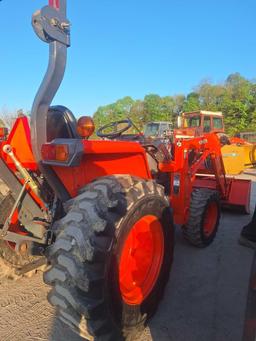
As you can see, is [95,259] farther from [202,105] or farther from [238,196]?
[202,105]

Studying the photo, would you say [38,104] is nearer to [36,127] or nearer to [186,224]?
[36,127]

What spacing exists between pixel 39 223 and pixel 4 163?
21.5 inches

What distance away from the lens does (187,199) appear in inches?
137

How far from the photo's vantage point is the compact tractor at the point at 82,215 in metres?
1.55

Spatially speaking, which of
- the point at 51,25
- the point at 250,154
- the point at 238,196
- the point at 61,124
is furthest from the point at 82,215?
the point at 250,154

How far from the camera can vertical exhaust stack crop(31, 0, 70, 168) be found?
5.73 feet

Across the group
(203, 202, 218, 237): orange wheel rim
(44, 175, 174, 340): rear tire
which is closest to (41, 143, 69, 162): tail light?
(44, 175, 174, 340): rear tire

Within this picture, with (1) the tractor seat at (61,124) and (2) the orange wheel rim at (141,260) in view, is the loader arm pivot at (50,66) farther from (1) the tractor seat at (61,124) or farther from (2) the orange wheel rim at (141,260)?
(2) the orange wheel rim at (141,260)

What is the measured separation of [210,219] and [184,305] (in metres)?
1.63

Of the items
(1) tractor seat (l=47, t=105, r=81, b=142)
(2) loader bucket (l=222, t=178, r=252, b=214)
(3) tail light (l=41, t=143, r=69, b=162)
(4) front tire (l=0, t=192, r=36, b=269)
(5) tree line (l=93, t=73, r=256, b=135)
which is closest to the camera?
(3) tail light (l=41, t=143, r=69, b=162)

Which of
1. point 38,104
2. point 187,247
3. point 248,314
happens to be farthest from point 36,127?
point 187,247

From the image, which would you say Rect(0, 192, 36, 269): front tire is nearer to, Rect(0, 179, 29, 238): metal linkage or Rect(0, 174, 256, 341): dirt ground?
Rect(0, 174, 256, 341): dirt ground

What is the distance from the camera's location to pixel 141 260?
2.15 metres

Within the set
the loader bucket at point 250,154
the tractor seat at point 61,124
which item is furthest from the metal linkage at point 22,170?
the loader bucket at point 250,154
